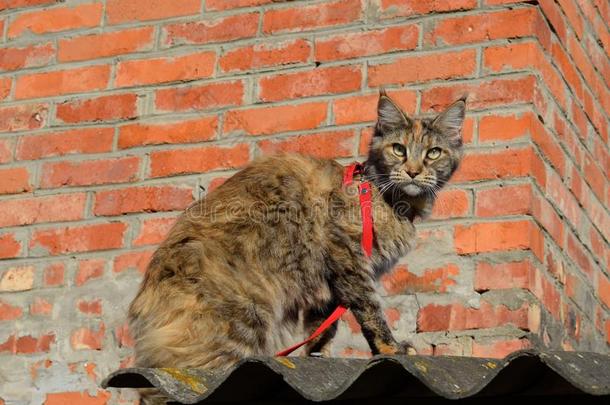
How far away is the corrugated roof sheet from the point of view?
233 centimetres

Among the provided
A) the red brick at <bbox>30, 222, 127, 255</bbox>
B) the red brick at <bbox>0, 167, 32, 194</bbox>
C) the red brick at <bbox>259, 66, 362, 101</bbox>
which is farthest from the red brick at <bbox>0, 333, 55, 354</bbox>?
the red brick at <bbox>259, 66, 362, 101</bbox>

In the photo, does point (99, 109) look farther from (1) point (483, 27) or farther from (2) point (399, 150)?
(1) point (483, 27)

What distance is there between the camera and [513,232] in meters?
3.76

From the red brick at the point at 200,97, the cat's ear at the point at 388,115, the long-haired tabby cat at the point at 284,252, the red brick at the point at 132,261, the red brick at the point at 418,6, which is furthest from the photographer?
the red brick at the point at 200,97

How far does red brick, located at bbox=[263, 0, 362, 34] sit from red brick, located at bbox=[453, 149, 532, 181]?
29.8 inches

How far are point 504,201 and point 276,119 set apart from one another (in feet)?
3.16

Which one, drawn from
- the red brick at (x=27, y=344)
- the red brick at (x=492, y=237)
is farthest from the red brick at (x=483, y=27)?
the red brick at (x=27, y=344)

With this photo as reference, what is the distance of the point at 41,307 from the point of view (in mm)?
4258

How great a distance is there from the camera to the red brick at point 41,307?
13.9 feet

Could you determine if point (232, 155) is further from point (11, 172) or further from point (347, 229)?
point (11, 172)

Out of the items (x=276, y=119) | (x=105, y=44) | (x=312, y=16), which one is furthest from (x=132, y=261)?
(x=312, y=16)

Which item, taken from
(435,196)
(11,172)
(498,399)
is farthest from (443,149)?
(11,172)

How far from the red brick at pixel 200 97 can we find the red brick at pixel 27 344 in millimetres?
1027

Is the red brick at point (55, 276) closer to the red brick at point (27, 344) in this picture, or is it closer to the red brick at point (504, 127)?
the red brick at point (27, 344)
